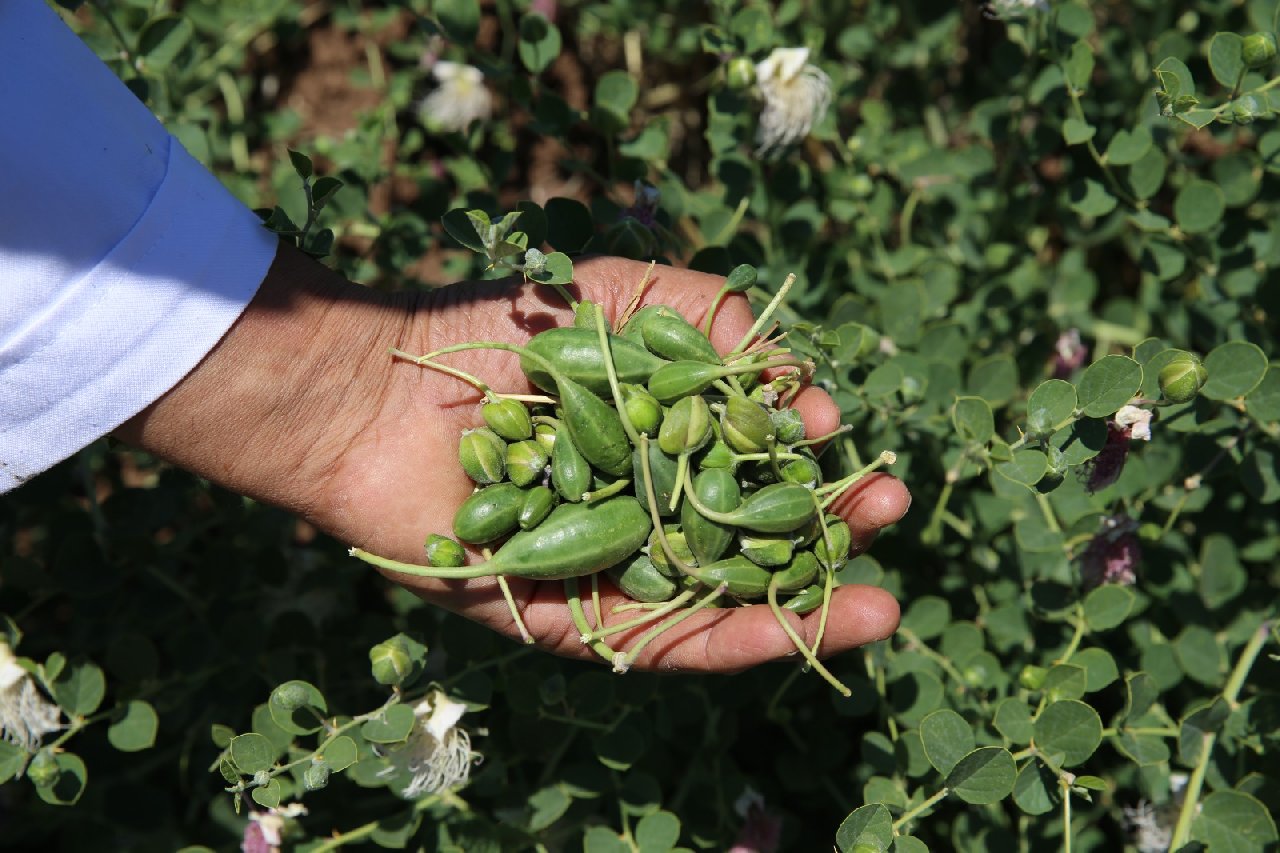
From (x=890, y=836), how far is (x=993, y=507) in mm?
795

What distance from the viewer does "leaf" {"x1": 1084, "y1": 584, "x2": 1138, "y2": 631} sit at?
1.86m

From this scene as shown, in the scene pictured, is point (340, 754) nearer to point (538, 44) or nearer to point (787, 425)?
point (787, 425)

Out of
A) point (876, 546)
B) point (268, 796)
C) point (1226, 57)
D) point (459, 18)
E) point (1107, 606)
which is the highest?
point (459, 18)

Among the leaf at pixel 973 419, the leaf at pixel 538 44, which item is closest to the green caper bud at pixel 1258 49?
the leaf at pixel 973 419

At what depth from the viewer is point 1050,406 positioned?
1.66 metres

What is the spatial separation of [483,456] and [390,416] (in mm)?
240

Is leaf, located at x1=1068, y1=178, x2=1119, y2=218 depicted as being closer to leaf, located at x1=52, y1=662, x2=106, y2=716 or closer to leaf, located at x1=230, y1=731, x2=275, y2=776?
leaf, located at x1=230, y1=731, x2=275, y2=776

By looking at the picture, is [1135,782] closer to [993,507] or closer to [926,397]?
[993,507]

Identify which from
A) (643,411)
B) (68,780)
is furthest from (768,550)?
(68,780)

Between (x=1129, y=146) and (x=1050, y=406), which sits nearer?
(x=1050, y=406)

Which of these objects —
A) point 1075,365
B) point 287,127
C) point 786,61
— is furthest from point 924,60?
point 287,127

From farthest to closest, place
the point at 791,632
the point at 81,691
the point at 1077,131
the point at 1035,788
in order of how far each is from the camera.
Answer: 1. the point at 1077,131
2. the point at 81,691
3. the point at 1035,788
4. the point at 791,632

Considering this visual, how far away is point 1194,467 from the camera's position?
6.48ft

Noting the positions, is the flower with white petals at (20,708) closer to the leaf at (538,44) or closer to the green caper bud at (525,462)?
the green caper bud at (525,462)
